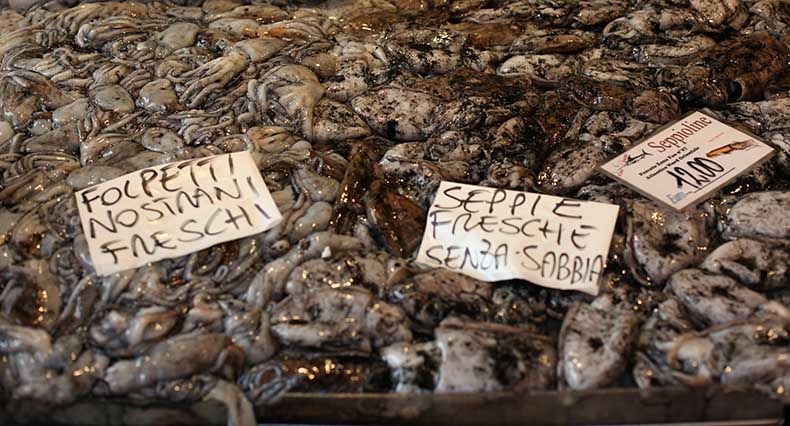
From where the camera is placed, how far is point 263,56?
2896 mm

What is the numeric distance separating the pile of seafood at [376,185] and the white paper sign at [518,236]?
0.15ft

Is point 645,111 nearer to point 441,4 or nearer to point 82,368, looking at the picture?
point 441,4

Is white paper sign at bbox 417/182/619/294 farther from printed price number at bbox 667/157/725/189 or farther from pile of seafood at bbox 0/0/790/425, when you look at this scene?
printed price number at bbox 667/157/725/189

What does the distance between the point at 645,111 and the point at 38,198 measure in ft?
6.45

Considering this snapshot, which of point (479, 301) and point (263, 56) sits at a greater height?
point (263, 56)

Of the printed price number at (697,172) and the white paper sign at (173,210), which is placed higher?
the printed price number at (697,172)

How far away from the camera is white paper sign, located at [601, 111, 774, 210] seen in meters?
2.33

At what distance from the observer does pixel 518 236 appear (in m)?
2.17

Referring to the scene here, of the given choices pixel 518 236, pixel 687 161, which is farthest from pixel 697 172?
pixel 518 236

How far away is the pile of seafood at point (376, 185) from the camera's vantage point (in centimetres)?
191

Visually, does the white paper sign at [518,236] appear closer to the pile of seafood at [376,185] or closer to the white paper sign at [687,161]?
the pile of seafood at [376,185]

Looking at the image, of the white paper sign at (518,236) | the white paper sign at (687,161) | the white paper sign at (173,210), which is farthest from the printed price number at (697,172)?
A: the white paper sign at (173,210)

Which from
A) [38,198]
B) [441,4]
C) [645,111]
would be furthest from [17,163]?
[645,111]

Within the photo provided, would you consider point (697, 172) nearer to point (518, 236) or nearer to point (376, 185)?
point (518, 236)
